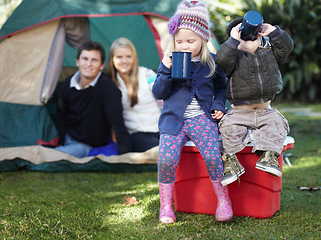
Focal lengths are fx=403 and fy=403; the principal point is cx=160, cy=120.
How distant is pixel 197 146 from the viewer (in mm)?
2246

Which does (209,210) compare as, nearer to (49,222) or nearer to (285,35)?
(49,222)

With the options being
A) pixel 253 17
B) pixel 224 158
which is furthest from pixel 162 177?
pixel 253 17

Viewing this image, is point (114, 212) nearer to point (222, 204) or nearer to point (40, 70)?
point (222, 204)

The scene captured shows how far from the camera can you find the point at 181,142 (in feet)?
7.37

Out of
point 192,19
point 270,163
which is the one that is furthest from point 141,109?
point 270,163

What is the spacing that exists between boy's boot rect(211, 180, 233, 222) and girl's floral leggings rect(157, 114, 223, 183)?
2.1 inches

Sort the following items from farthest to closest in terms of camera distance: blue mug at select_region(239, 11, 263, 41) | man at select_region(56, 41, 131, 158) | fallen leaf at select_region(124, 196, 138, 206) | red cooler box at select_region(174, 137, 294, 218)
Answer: man at select_region(56, 41, 131, 158) → fallen leaf at select_region(124, 196, 138, 206) → red cooler box at select_region(174, 137, 294, 218) → blue mug at select_region(239, 11, 263, 41)

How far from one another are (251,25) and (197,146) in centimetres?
71

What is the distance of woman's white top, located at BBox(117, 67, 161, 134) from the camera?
3.81m

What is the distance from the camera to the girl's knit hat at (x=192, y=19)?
2.26 m

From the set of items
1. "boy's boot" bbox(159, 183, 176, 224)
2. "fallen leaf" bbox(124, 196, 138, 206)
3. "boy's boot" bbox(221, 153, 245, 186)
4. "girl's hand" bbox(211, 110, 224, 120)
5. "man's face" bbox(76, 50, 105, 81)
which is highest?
"man's face" bbox(76, 50, 105, 81)

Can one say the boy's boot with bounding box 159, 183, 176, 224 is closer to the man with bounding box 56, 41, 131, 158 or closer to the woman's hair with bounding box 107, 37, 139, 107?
the man with bounding box 56, 41, 131, 158

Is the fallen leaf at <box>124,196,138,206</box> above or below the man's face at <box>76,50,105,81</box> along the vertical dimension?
below

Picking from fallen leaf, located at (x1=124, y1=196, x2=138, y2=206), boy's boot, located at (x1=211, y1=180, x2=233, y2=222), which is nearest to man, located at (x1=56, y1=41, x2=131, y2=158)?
fallen leaf, located at (x1=124, y1=196, x2=138, y2=206)
